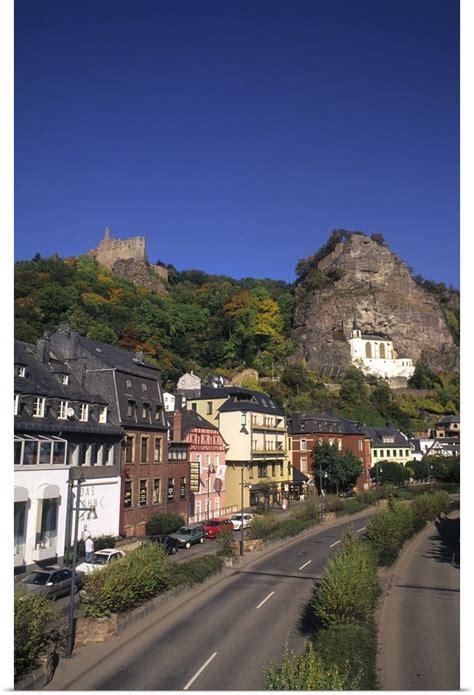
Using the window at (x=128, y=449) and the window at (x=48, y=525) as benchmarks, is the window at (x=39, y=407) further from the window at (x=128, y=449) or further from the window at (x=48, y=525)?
the window at (x=128, y=449)

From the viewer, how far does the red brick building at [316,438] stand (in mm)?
67125

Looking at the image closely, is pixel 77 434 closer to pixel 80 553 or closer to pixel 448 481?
pixel 80 553

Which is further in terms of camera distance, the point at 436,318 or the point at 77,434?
the point at 436,318

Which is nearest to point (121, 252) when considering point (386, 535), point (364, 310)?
point (364, 310)

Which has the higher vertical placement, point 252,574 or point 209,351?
point 209,351

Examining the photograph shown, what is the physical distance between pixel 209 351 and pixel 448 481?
51.4 meters

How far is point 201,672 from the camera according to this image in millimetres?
14406

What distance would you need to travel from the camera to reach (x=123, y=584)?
17.7 m

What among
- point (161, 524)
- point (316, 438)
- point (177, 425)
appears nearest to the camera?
point (161, 524)

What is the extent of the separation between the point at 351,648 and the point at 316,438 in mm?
53144

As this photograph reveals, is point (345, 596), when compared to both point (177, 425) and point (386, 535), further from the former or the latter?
point (177, 425)

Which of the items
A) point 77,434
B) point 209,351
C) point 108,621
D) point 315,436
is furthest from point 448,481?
point 108,621

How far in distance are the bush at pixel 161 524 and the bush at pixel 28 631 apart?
2284 cm

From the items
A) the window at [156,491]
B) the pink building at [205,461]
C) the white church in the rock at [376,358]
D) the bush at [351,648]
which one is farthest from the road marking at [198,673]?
the white church in the rock at [376,358]
